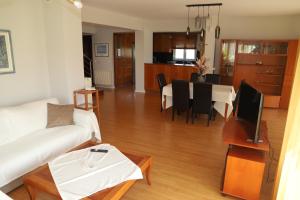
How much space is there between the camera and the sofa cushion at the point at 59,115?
10.3ft

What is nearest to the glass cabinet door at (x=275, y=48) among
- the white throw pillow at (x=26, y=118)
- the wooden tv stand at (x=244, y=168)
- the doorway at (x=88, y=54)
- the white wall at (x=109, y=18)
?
the white wall at (x=109, y=18)

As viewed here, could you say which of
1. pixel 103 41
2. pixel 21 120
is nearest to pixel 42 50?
pixel 21 120

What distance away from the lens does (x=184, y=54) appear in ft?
24.8

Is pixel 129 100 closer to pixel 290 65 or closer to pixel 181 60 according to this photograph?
pixel 181 60

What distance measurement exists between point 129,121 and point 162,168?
1977 mm

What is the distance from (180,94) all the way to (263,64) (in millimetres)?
3222

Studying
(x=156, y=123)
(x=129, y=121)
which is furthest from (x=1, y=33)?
(x=156, y=123)

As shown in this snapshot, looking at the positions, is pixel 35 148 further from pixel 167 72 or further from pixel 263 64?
pixel 263 64

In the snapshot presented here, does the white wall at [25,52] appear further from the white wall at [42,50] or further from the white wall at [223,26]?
the white wall at [223,26]

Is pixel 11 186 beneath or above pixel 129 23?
beneath

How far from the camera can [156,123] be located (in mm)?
4574

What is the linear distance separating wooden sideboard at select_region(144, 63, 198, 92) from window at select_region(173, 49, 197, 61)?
2.43ft

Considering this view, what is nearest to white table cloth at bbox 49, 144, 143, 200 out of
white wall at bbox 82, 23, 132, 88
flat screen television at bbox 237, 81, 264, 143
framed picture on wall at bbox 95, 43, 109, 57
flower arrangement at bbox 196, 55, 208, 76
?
flat screen television at bbox 237, 81, 264, 143

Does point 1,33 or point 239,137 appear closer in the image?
point 239,137
